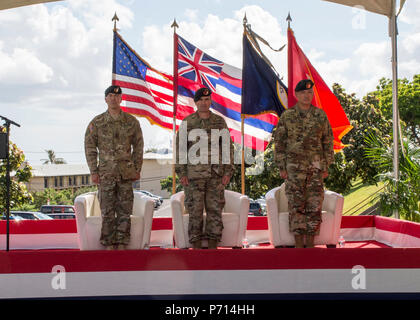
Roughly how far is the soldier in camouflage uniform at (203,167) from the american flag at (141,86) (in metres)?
1.94

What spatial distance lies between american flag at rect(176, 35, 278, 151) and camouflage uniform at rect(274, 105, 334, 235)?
1765mm

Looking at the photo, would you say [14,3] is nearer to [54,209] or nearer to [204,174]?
[204,174]

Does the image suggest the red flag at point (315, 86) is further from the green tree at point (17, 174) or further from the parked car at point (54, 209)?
the parked car at point (54, 209)

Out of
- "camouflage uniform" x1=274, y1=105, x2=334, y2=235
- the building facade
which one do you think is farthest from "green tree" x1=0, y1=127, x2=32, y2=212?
the building facade

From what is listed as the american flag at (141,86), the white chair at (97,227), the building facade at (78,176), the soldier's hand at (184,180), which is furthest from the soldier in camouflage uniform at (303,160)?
the building facade at (78,176)

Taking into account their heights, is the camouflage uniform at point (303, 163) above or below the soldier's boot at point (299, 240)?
above

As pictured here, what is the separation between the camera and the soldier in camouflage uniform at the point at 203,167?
3.89m

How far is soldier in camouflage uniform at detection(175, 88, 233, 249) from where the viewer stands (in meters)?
3.89

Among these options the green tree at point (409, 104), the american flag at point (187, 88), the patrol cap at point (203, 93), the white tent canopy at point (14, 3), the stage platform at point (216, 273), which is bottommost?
the stage platform at point (216, 273)

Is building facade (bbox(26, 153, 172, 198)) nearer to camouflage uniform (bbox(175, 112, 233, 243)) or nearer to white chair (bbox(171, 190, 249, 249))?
white chair (bbox(171, 190, 249, 249))

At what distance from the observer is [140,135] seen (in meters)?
3.98

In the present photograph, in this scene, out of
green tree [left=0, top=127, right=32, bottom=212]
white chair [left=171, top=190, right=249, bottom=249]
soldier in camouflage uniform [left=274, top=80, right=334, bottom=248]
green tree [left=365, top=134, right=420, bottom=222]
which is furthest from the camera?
green tree [left=0, top=127, right=32, bottom=212]

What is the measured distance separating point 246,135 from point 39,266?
11.9ft

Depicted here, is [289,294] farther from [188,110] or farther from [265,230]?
Answer: [188,110]
